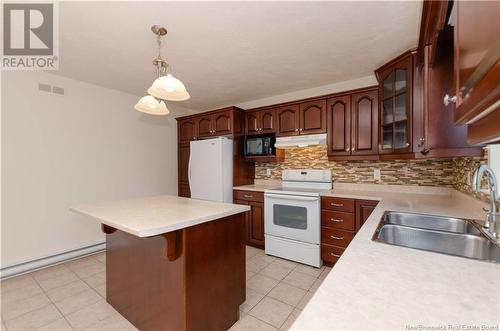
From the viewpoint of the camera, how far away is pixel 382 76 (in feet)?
7.79

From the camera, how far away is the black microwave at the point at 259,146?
131 inches

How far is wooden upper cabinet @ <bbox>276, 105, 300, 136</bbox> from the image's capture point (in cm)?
310

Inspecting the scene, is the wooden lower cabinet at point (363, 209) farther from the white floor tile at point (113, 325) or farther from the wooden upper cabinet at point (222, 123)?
the white floor tile at point (113, 325)

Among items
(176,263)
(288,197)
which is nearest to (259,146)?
(288,197)

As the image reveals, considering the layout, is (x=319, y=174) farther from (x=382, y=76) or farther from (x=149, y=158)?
(x=149, y=158)

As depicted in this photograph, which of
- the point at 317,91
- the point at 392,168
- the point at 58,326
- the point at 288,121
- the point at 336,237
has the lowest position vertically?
the point at 58,326

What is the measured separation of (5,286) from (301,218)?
3226 millimetres

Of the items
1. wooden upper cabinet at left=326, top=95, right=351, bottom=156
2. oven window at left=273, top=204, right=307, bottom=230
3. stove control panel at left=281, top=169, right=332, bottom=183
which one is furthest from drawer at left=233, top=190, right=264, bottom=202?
wooden upper cabinet at left=326, top=95, right=351, bottom=156

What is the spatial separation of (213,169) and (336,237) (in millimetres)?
1915

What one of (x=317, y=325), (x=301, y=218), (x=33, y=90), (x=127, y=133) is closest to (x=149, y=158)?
(x=127, y=133)

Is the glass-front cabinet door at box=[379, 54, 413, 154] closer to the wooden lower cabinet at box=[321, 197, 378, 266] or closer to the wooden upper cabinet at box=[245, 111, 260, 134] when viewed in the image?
the wooden lower cabinet at box=[321, 197, 378, 266]

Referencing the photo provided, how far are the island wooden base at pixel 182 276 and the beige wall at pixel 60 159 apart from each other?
1467mm

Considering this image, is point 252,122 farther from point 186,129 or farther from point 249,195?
point 186,129

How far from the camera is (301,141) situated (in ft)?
9.73
